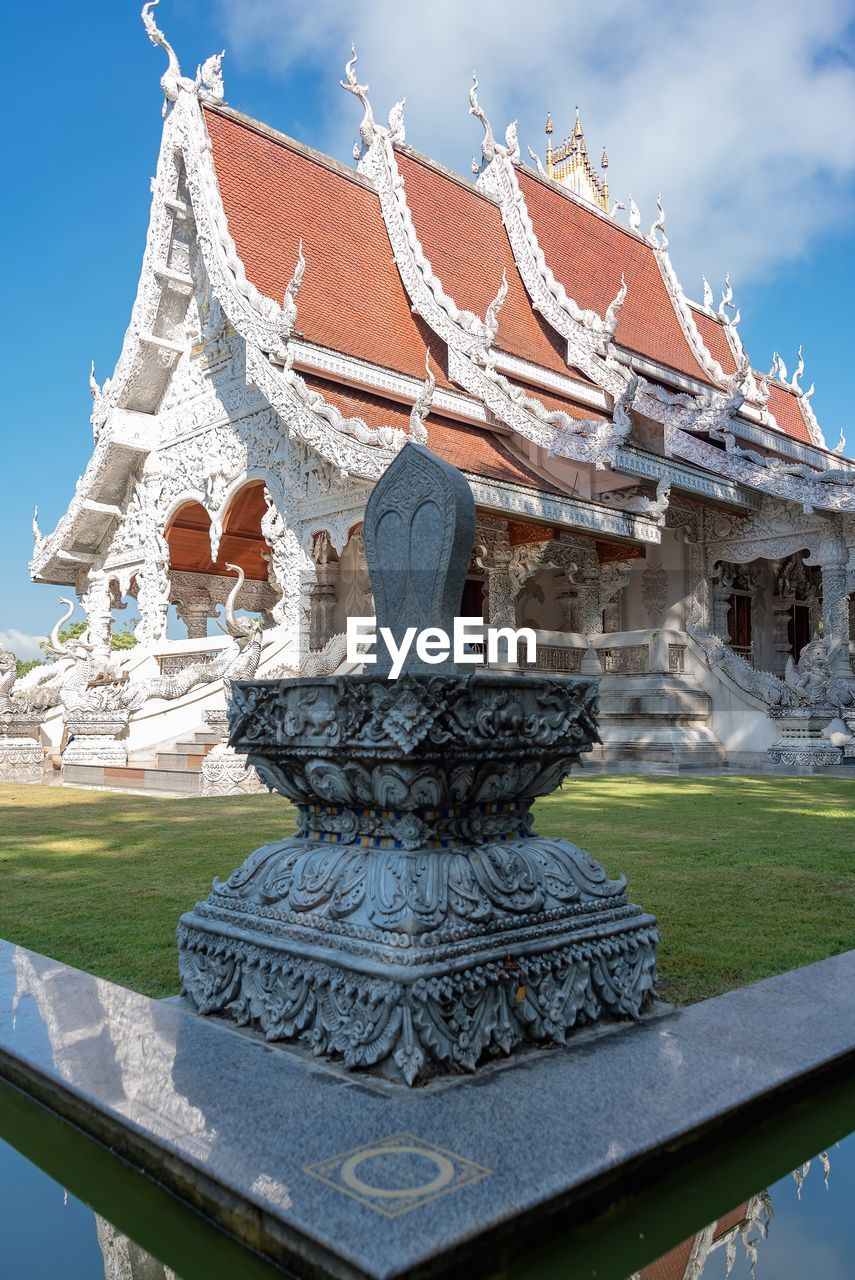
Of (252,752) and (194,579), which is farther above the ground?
(194,579)

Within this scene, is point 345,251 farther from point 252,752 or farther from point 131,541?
point 252,752

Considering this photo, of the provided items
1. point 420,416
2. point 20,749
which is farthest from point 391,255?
point 20,749

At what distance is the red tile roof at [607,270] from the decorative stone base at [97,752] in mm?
8927

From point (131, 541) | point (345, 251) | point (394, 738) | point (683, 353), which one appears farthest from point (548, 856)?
point (683, 353)

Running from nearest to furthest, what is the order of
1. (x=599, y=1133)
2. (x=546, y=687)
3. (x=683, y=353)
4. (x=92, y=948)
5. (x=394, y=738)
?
1. (x=599, y=1133)
2. (x=394, y=738)
3. (x=546, y=687)
4. (x=92, y=948)
5. (x=683, y=353)

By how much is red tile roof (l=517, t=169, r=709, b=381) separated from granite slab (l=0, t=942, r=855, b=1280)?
13584 mm

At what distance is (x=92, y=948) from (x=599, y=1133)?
216 centimetres

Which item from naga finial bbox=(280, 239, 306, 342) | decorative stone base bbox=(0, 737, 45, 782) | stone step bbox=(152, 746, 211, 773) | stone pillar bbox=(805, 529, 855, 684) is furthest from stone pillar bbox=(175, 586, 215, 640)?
stone pillar bbox=(805, 529, 855, 684)

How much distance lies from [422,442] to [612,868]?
583cm

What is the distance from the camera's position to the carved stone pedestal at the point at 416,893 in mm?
2371

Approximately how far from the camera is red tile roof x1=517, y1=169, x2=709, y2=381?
15719 mm

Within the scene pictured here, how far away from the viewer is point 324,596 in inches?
508

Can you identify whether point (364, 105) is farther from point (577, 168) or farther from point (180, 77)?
point (577, 168)

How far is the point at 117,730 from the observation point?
1184 cm
